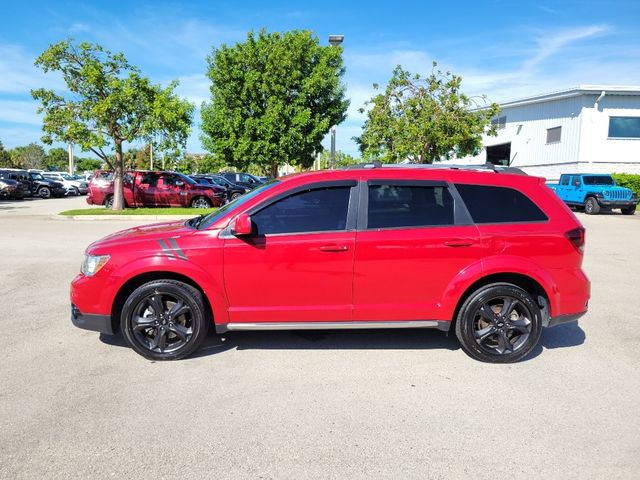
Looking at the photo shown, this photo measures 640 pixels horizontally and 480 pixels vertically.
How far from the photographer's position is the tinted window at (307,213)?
4.15 meters

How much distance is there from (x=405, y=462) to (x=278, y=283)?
1.82m

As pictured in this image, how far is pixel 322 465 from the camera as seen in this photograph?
276 cm

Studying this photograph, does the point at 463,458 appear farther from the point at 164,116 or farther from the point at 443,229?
the point at 164,116

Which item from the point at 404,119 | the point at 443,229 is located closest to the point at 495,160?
the point at 404,119

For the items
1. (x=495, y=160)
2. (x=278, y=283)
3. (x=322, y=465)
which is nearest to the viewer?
(x=322, y=465)

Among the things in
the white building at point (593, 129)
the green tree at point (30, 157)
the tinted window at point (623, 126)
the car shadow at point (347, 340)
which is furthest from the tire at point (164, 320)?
the green tree at point (30, 157)

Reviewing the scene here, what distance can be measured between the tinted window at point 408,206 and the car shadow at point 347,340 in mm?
1280

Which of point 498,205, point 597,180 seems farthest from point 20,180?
point 498,205

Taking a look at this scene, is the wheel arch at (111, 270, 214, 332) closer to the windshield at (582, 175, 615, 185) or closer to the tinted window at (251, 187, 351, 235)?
the tinted window at (251, 187, 351, 235)

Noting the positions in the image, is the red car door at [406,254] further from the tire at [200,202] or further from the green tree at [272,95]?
the green tree at [272,95]

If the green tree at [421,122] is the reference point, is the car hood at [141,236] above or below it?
below

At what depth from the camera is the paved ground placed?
277cm

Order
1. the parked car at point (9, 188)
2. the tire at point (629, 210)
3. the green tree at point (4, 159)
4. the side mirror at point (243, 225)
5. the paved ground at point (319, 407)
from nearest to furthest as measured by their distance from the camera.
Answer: the paved ground at point (319, 407)
the side mirror at point (243, 225)
the tire at point (629, 210)
the parked car at point (9, 188)
the green tree at point (4, 159)

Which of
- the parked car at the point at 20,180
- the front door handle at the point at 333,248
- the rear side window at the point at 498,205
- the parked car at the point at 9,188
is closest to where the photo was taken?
the front door handle at the point at 333,248
